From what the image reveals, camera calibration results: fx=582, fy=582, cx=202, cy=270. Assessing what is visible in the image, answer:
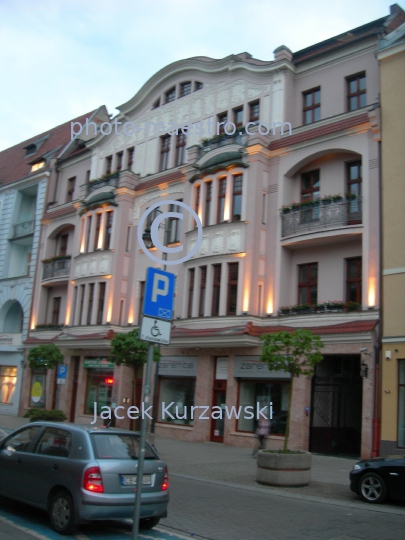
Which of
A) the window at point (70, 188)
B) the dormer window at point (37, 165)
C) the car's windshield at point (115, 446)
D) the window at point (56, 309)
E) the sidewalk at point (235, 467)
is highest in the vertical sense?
the dormer window at point (37, 165)

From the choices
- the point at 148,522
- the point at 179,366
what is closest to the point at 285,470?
the point at 148,522

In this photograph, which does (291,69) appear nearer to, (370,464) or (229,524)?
(370,464)

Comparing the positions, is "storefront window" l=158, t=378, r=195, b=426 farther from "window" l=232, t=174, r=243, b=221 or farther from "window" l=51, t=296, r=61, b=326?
"window" l=51, t=296, r=61, b=326

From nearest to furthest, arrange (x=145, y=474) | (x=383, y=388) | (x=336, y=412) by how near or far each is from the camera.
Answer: (x=145, y=474), (x=383, y=388), (x=336, y=412)

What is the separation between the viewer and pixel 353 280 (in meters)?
21.6

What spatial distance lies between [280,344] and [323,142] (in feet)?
36.1

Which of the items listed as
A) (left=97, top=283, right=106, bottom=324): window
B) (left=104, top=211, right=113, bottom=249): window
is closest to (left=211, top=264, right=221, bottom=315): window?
(left=97, top=283, right=106, bottom=324): window

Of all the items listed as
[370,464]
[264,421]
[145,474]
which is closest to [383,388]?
[264,421]

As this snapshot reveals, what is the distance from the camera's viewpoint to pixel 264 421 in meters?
19.1

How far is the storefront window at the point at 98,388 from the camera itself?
29.0m

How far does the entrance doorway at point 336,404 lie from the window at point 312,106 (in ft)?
33.3

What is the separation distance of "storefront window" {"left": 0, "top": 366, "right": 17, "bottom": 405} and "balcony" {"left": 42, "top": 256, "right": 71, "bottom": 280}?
6325mm

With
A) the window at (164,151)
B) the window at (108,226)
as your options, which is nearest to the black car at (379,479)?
the window at (164,151)

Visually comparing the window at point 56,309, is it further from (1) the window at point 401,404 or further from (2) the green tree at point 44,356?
(1) the window at point 401,404
